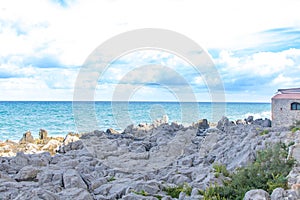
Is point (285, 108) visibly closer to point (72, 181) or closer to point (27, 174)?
point (27, 174)

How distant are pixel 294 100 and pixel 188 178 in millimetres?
13459

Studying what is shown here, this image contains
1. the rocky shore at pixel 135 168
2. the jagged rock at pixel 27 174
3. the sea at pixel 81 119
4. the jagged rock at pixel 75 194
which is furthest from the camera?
the sea at pixel 81 119

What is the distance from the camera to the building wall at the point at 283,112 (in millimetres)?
22827

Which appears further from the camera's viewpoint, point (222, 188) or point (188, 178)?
point (188, 178)

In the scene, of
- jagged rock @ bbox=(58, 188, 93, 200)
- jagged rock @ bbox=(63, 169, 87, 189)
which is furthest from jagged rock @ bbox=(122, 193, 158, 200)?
jagged rock @ bbox=(63, 169, 87, 189)

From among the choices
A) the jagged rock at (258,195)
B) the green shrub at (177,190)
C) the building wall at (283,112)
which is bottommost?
the green shrub at (177,190)

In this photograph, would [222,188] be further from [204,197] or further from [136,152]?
[136,152]

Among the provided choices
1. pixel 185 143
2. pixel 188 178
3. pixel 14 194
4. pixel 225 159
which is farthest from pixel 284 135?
pixel 14 194

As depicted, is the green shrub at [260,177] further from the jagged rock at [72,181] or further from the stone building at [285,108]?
the stone building at [285,108]

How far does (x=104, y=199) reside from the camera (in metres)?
9.43

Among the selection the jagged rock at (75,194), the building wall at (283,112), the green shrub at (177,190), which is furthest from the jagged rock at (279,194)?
the building wall at (283,112)

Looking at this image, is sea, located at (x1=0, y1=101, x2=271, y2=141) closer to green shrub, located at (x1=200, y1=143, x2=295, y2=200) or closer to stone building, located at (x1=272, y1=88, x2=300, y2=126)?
stone building, located at (x1=272, y1=88, x2=300, y2=126)

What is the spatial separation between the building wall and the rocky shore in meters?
5.62

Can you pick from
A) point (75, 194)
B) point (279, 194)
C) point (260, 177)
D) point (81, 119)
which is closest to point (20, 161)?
point (75, 194)
